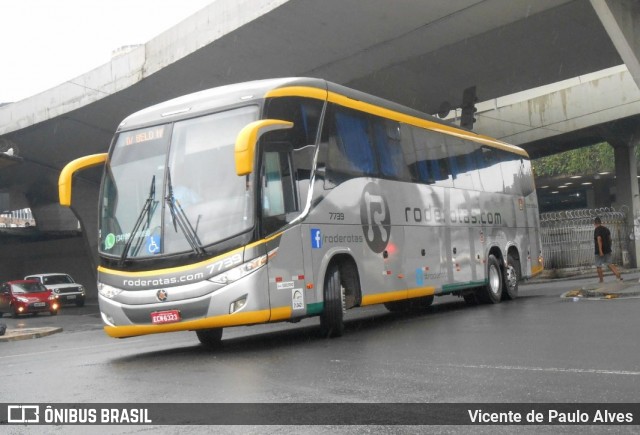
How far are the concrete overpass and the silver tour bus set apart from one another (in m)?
9.01

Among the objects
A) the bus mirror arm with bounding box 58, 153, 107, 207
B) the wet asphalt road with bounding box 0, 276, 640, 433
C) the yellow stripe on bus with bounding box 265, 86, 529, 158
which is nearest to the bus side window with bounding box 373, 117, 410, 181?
the yellow stripe on bus with bounding box 265, 86, 529, 158

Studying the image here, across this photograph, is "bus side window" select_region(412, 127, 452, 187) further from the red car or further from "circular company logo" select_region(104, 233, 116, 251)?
the red car

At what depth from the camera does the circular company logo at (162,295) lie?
11.0 metres

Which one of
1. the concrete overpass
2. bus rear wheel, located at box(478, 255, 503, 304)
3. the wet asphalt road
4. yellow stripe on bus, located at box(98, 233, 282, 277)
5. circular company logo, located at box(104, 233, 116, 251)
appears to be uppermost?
the concrete overpass

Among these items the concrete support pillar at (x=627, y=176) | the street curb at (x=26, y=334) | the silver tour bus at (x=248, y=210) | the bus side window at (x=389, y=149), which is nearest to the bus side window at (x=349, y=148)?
the silver tour bus at (x=248, y=210)

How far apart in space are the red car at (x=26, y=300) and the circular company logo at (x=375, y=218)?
24.3m

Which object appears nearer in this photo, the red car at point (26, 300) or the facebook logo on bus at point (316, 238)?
the facebook logo on bus at point (316, 238)

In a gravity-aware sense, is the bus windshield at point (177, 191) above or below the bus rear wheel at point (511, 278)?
above

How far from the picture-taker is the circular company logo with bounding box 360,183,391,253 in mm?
13438

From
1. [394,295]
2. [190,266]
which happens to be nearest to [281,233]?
[190,266]

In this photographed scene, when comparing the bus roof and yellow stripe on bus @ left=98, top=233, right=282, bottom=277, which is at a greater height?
the bus roof

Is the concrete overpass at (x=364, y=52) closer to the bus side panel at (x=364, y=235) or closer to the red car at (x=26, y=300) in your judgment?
the red car at (x=26, y=300)

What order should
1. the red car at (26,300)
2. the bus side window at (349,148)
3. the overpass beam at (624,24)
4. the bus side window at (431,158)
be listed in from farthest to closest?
the red car at (26,300), the overpass beam at (624,24), the bus side window at (431,158), the bus side window at (349,148)

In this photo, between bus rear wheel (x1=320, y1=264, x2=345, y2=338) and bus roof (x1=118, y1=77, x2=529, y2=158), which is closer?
bus roof (x1=118, y1=77, x2=529, y2=158)
